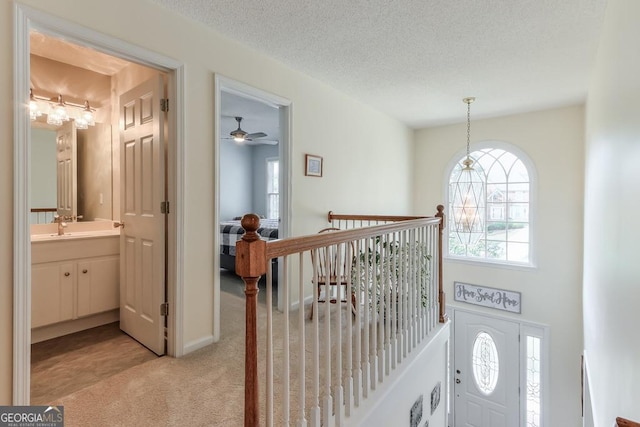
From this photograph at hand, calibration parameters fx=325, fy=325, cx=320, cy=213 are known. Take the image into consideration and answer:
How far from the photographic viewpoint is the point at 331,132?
12.2 ft

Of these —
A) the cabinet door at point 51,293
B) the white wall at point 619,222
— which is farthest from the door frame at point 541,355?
the cabinet door at point 51,293

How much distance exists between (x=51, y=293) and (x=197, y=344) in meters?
1.23

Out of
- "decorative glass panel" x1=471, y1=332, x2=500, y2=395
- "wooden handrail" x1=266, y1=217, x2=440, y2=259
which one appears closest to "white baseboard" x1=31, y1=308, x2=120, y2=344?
"wooden handrail" x1=266, y1=217, x2=440, y2=259

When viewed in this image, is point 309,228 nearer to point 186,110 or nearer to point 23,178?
point 186,110

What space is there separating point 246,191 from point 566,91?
587 cm

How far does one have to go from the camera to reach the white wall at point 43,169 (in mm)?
2803

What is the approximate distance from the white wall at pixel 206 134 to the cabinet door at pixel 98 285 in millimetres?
1048

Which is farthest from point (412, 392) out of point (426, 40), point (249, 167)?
point (249, 167)

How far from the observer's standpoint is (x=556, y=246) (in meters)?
4.43

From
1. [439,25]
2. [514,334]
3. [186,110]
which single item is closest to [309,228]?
[186,110]

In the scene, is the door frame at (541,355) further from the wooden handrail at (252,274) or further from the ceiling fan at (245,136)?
the wooden handrail at (252,274)

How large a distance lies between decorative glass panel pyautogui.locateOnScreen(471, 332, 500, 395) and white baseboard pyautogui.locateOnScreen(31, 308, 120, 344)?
195 inches

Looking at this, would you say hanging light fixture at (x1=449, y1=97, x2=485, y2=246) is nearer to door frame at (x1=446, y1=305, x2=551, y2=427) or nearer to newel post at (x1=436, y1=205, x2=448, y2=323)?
door frame at (x1=446, y1=305, x2=551, y2=427)

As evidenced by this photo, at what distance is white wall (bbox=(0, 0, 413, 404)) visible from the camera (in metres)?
1.55
